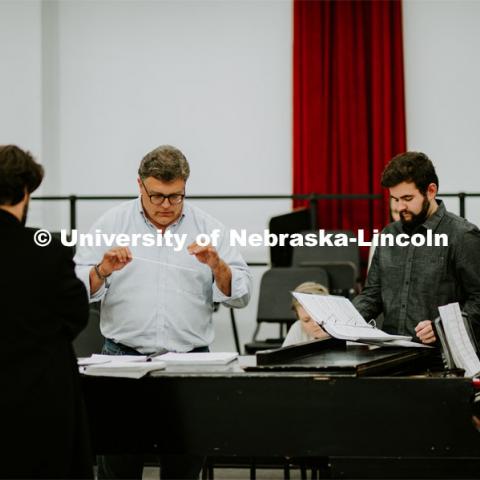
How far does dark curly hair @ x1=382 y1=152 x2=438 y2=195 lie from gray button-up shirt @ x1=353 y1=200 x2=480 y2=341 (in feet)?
0.36

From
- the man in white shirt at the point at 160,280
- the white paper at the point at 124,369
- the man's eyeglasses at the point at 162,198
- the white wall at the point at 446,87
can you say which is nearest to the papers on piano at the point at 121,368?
the white paper at the point at 124,369

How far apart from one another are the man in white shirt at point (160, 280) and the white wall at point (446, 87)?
4.04m

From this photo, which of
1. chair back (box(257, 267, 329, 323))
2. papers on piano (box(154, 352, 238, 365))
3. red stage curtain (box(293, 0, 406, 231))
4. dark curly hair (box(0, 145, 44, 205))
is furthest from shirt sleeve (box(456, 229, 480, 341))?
red stage curtain (box(293, 0, 406, 231))

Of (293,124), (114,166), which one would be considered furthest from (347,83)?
(114,166)

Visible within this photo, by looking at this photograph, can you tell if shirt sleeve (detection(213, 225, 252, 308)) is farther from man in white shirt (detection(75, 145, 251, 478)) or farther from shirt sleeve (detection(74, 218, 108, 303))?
shirt sleeve (detection(74, 218, 108, 303))

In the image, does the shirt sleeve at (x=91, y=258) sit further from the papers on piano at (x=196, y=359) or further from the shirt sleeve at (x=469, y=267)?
the shirt sleeve at (x=469, y=267)

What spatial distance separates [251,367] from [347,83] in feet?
14.5

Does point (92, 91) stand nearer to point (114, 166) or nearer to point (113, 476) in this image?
point (114, 166)

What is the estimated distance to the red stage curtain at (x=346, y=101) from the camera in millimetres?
6141

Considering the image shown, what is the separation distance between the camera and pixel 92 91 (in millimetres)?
6574

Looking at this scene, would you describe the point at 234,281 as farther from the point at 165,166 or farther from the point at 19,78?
the point at 19,78

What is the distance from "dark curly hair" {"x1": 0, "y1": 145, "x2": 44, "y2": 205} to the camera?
1834 mm

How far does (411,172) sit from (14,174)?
1368mm

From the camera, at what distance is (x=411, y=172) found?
2.67 meters
